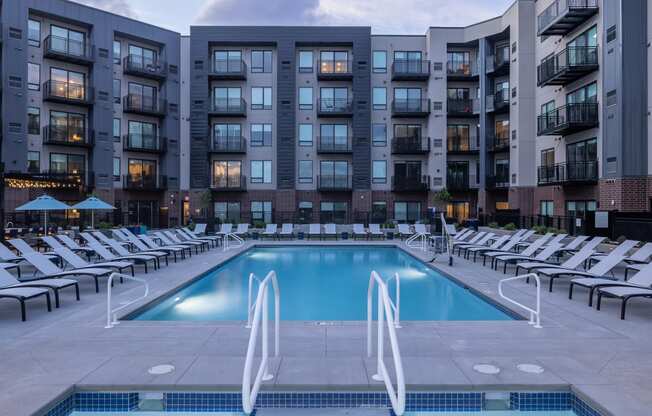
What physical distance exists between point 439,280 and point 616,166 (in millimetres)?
11248

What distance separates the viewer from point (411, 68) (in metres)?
31.0

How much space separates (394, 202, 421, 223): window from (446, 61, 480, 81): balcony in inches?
373

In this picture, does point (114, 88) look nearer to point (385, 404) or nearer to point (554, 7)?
point (554, 7)

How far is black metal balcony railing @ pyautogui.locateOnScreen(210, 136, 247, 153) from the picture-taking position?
30.7 meters

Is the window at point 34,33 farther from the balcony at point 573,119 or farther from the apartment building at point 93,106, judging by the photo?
the balcony at point 573,119

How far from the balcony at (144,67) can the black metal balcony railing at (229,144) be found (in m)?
6.07

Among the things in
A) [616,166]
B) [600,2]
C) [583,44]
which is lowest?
[616,166]

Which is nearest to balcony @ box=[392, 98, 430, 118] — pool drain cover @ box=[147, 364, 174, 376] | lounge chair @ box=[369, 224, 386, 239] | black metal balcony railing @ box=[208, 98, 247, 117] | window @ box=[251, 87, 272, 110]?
window @ box=[251, 87, 272, 110]

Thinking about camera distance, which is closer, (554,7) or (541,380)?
(541,380)

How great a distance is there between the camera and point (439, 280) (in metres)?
11.9

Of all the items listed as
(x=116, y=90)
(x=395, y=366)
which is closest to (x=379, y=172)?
(x=116, y=90)

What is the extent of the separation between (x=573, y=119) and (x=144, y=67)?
88.6 feet

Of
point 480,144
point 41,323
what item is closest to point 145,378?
point 41,323

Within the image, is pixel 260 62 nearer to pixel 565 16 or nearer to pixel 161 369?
pixel 565 16
